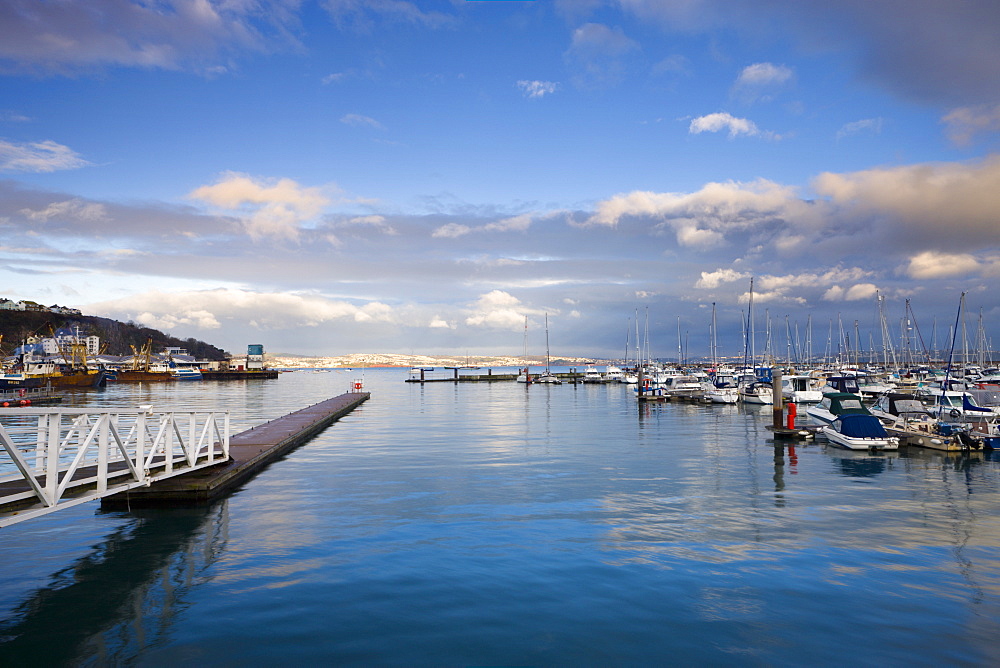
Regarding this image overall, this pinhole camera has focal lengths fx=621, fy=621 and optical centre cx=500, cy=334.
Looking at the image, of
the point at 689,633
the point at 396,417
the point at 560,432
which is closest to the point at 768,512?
the point at 689,633

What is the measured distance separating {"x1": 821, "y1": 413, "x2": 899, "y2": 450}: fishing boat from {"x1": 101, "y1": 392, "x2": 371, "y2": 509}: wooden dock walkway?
92.1 ft

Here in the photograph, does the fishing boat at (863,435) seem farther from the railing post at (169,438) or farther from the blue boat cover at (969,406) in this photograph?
the railing post at (169,438)

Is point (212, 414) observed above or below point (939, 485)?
above

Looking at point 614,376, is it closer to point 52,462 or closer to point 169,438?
point 169,438

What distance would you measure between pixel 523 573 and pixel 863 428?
2616cm

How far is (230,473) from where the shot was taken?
2047 cm

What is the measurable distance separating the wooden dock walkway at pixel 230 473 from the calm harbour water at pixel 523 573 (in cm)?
49

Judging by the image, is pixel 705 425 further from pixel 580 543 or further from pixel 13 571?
pixel 13 571

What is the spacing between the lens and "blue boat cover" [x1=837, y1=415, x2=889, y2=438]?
3120cm

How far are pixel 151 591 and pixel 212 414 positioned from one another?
1035 cm

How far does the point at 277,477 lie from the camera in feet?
77.9

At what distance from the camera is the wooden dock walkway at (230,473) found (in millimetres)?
17344

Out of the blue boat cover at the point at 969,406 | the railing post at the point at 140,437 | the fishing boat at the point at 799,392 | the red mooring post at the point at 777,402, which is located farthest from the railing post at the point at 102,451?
the fishing boat at the point at 799,392

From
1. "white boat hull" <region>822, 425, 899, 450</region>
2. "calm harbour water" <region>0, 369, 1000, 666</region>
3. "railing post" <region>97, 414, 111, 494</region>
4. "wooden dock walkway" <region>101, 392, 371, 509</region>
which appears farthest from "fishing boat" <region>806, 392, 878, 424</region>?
"railing post" <region>97, 414, 111, 494</region>
